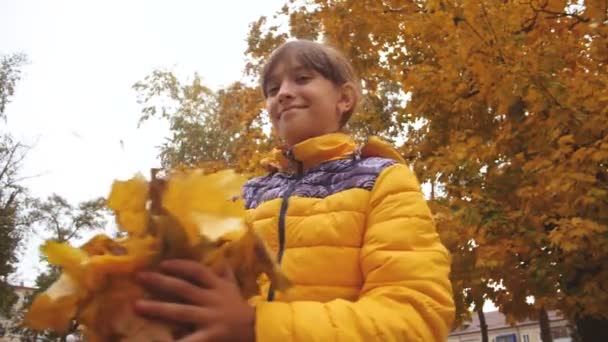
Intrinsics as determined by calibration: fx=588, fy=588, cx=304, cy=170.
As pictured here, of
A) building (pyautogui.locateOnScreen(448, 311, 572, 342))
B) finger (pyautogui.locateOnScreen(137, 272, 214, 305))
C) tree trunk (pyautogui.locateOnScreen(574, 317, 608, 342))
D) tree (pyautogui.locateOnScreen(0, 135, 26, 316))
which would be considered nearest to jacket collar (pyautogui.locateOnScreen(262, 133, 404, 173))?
finger (pyautogui.locateOnScreen(137, 272, 214, 305))

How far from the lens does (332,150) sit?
1.63m

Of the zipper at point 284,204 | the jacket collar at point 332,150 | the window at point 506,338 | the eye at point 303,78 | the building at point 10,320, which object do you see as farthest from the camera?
the window at point 506,338

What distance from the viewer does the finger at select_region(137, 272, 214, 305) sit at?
0.89 metres

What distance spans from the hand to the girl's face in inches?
31.9

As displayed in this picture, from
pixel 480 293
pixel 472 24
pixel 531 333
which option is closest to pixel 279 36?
Answer: pixel 472 24

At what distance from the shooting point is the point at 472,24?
4641mm

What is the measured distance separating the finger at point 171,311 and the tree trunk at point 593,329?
233 inches

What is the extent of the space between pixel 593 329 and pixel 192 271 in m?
6.18

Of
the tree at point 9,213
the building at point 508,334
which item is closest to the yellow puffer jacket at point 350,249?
the tree at point 9,213

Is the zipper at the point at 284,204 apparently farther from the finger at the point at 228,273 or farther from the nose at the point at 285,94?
the finger at the point at 228,273

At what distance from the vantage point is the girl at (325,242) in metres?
0.93

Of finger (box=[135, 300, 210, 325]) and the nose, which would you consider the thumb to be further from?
the nose

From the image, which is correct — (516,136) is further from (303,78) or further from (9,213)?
(9,213)

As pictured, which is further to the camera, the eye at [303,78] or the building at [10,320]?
the building at [10,320]
